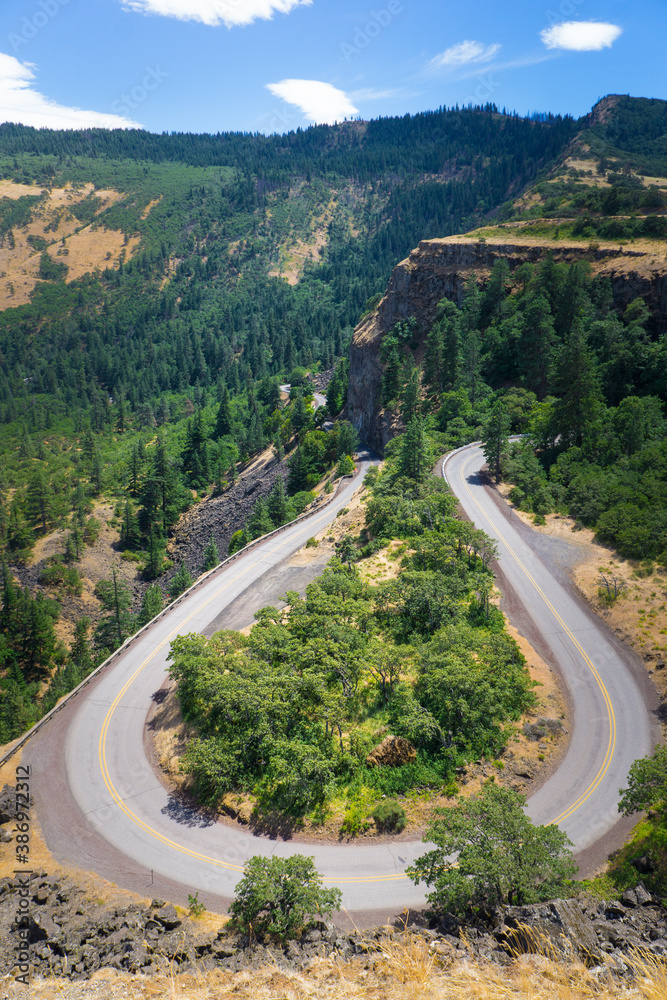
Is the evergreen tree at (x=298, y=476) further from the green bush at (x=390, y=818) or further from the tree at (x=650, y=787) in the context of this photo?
the tree at (x=650, y=787)

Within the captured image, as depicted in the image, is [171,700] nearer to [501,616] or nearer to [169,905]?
[169,905]

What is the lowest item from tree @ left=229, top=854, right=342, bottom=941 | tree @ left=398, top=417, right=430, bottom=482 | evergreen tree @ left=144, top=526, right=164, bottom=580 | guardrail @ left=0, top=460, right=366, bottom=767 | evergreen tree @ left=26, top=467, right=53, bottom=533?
evergreen tree @ left=144, top=526, right=164, bottom=580

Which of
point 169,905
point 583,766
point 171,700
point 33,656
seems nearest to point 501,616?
point 583,766

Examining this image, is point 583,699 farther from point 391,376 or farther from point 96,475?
point 96,475

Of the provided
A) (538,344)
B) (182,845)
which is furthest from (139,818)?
(538,344)

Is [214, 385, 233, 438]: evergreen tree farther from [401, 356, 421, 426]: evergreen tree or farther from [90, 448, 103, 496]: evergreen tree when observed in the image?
Answer: [401, 356, 421, 426]: evergreen tree

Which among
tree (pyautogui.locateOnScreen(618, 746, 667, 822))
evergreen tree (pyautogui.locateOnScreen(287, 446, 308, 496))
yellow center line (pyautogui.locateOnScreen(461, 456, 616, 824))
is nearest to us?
tree (pyautogui.locateOnScreen(618, 746, 667, 822))

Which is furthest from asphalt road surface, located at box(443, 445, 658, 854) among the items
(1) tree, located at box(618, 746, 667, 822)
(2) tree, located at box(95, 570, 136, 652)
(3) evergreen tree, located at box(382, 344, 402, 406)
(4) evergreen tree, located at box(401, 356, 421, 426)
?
(2) tree, located at box(95, 570, 136, 652)

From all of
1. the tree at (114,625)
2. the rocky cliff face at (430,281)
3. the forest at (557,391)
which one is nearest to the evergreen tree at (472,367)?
the forest at (557,391)
